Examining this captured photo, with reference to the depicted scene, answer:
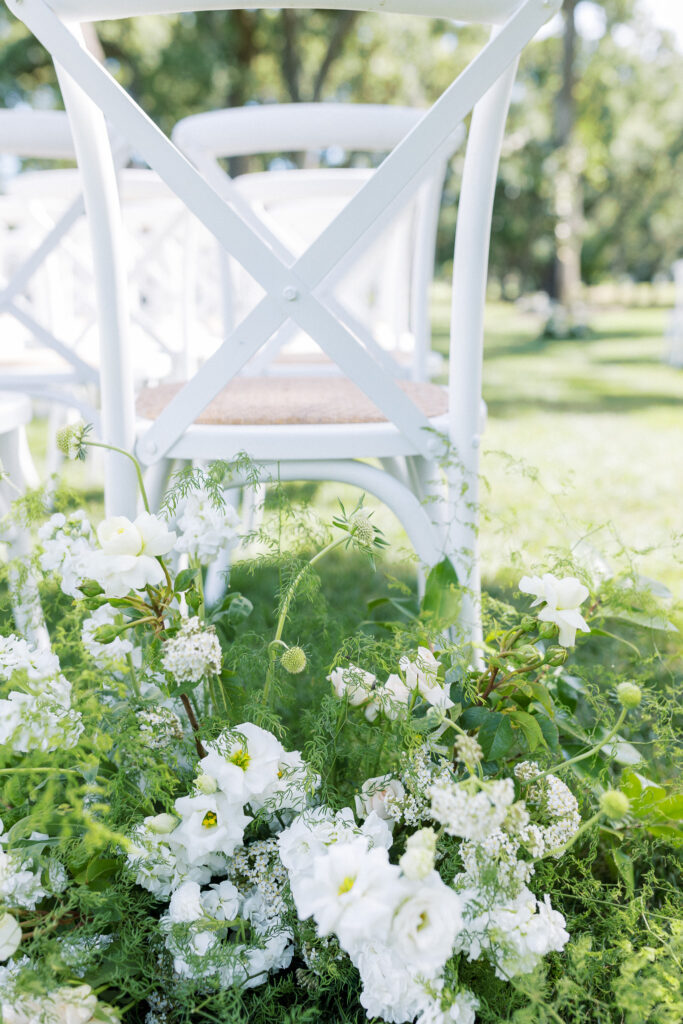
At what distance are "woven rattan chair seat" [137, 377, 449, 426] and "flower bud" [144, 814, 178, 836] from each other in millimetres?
502

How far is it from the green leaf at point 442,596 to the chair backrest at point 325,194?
477mm

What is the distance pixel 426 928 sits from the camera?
2.23 feet

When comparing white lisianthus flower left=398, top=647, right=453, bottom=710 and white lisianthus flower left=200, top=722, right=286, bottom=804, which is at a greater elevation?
white lisianthus flower left=398, top=647, right=453, bottom=710

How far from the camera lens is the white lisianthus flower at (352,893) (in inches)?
25.4

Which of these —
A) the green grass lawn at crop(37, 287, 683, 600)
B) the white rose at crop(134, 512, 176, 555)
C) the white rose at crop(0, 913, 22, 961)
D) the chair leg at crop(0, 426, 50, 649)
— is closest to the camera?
the white rose at crop(0, 913, 22, 961)

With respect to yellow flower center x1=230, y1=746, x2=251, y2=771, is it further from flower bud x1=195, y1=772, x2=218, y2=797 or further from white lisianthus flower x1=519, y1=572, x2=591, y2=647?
white lisianthus flower x1=519, y1=572, x2=591, y2=647

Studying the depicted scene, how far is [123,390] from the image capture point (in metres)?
1.05

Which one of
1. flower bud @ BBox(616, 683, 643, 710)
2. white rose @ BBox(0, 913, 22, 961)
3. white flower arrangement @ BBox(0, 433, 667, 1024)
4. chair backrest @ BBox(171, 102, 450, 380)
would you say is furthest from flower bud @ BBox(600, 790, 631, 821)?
chair backrest @ BBox(171, 102, 450, 380)

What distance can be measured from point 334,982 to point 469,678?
1.15 ft

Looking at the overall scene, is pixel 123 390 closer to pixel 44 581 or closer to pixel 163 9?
pixel 44 581

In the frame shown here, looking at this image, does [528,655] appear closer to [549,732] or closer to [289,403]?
[549,732]

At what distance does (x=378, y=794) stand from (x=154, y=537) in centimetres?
37

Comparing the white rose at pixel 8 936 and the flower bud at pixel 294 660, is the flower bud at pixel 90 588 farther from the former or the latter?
the white rose at pixel 8 936

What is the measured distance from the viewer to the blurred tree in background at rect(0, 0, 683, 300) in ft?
33.7
